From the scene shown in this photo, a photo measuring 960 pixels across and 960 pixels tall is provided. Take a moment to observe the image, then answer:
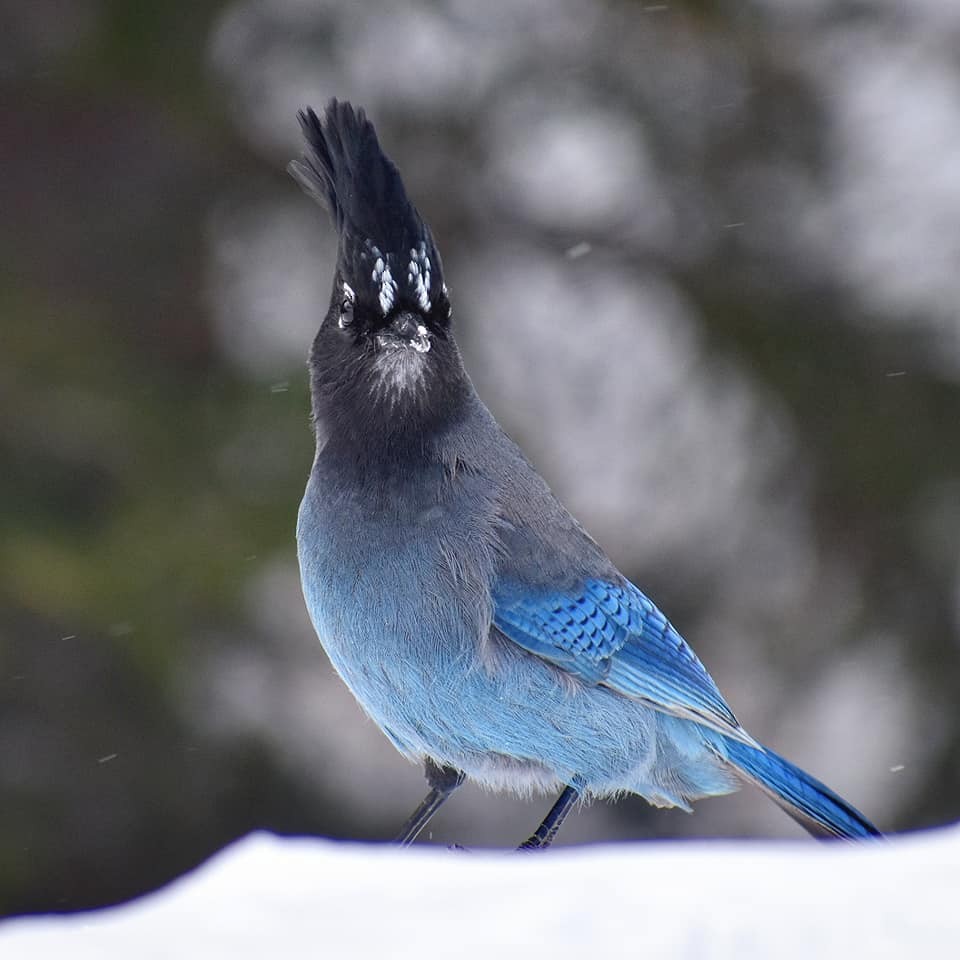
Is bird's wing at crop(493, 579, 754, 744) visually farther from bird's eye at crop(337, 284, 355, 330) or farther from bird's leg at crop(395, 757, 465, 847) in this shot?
bird's eye at crop(337, 284, 355, 330)

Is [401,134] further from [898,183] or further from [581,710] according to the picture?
[581,710]

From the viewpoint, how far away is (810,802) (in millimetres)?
2533

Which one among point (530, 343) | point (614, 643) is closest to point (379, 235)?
point (614, 643)

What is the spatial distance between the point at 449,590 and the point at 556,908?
2.06 feet

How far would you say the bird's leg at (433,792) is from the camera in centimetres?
262

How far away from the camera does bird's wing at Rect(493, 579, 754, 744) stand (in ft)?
8.13

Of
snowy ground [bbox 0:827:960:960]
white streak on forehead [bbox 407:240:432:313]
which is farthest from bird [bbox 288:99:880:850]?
snowy ground [bbox 0:827:960:960]

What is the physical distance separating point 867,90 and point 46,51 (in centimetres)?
259

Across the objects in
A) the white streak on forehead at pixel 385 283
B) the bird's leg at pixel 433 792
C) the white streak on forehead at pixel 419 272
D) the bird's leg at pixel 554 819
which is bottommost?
the bird's leg at pixel 433 792

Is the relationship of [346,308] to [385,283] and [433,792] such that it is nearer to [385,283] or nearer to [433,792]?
[385,283]

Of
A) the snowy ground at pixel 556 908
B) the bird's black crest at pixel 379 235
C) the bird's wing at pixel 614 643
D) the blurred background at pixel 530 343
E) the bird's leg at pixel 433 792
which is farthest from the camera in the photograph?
the blurred background at pixel 530 343

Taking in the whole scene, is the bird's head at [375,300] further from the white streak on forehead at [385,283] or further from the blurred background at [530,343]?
the blurred background at [530,343]

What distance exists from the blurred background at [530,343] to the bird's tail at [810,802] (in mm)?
1946

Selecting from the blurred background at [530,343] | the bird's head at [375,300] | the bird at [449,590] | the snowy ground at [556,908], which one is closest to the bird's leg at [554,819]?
the bird at [449,590]
